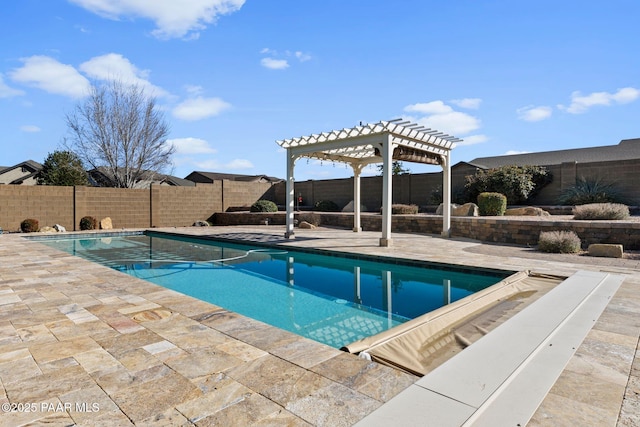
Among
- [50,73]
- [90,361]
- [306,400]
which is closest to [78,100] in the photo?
[50,73]

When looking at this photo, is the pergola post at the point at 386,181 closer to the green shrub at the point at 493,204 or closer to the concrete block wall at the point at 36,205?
the green shrub at the point at 493,204

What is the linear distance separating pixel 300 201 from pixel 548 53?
13399 mm

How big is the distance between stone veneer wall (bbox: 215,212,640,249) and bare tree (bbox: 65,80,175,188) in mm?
11849

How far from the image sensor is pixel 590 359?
2.43m

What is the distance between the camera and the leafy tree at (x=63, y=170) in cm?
2334

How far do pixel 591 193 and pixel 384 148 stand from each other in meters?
8.46

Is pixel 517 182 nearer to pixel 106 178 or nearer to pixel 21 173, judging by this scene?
pixel 106 178

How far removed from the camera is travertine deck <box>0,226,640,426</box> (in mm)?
1793

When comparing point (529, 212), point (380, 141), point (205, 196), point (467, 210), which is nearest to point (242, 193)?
point (205, 196)

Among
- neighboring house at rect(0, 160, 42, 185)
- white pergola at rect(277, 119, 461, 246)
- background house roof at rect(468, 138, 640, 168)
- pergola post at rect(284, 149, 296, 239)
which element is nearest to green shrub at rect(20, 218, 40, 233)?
pergola post at rect(284, 149, 296, 239)

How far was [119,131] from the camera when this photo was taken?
20281 mm

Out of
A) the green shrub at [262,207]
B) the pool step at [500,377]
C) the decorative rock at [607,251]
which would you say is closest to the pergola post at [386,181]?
the decorative rock at [607,251]

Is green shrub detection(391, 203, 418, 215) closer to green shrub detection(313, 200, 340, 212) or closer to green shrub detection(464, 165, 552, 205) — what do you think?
green shrub detection(464, 165, 552, 205)

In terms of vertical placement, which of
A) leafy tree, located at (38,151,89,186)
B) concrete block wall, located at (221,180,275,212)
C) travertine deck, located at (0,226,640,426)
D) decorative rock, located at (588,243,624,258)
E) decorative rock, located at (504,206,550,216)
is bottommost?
travertine deck, located at (0,226,640,426)
